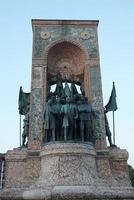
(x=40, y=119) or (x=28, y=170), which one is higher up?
(x=40, y=119)

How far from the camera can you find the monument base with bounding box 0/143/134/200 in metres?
11.6

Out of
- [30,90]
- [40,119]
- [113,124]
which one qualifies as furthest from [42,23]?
[113,124]

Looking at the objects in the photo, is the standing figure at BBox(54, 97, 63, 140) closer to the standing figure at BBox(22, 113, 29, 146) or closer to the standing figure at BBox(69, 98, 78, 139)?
the standing figure at BBox(69, 98, 78, 139)

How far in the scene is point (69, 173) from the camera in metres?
12.7

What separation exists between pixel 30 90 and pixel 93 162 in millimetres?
4597

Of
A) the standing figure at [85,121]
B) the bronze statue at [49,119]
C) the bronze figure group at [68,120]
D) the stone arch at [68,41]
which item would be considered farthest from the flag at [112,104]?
the bronze statue at [49,119]

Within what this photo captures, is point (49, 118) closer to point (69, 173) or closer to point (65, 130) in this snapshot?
point (65, 130)

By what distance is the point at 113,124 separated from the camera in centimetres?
1584

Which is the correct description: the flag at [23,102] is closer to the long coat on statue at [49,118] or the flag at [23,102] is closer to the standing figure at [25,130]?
the standing figure at [25,130]

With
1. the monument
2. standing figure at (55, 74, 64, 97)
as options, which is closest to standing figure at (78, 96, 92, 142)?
the monument

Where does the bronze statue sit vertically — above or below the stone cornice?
below

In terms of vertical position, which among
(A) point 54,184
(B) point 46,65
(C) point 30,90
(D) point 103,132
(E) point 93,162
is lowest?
(A) point 54,184

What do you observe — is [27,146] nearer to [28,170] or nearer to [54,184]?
[28,170]

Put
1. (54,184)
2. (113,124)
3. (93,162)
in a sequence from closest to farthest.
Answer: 1. (54,184)
2. (93,162)
3. (113,124)
